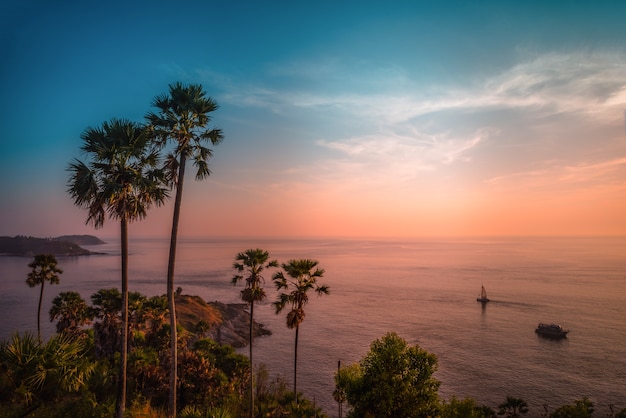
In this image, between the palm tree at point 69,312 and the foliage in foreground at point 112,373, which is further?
the palm tree at point 69,312

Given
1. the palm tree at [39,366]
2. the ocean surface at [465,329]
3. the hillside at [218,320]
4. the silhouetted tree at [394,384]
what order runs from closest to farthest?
the palm tree at [39,366], the silhouetted tree at [394,384], the ocean surface at [465,329], the hillside at [218,320]

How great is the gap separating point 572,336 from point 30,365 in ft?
339

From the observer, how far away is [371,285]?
15738cm

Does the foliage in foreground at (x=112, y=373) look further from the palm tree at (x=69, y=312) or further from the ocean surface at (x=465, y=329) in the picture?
the ocean surface at (x=465, y=329)

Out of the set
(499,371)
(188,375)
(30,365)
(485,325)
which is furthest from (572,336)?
(30,365)

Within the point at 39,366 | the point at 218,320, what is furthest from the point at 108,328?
the point at 218,320

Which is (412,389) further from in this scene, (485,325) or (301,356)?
(485,325)

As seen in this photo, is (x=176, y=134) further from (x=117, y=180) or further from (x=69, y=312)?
(x=69, y=312)

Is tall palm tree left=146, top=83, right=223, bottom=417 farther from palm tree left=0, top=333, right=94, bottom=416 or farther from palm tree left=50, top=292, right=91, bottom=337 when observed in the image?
palm tree left=50, top=292, right=91, bottom=337

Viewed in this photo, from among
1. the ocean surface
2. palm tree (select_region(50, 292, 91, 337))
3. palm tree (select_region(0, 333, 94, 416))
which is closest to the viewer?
palm tree (select_region(0, 333, 94, 416))

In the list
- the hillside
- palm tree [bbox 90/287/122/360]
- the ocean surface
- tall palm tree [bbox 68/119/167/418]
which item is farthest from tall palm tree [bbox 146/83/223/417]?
the hillside

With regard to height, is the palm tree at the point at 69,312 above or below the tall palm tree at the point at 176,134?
below

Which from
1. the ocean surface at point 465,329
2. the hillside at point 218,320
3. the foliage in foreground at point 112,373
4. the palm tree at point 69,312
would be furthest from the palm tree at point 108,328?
the hillside at point 218,320

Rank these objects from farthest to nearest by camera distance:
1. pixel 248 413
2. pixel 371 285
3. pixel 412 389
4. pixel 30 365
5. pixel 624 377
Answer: pixel 371 285
pixel 624 377
pixel 248 413
pixel 412 389
pixel 30 365
